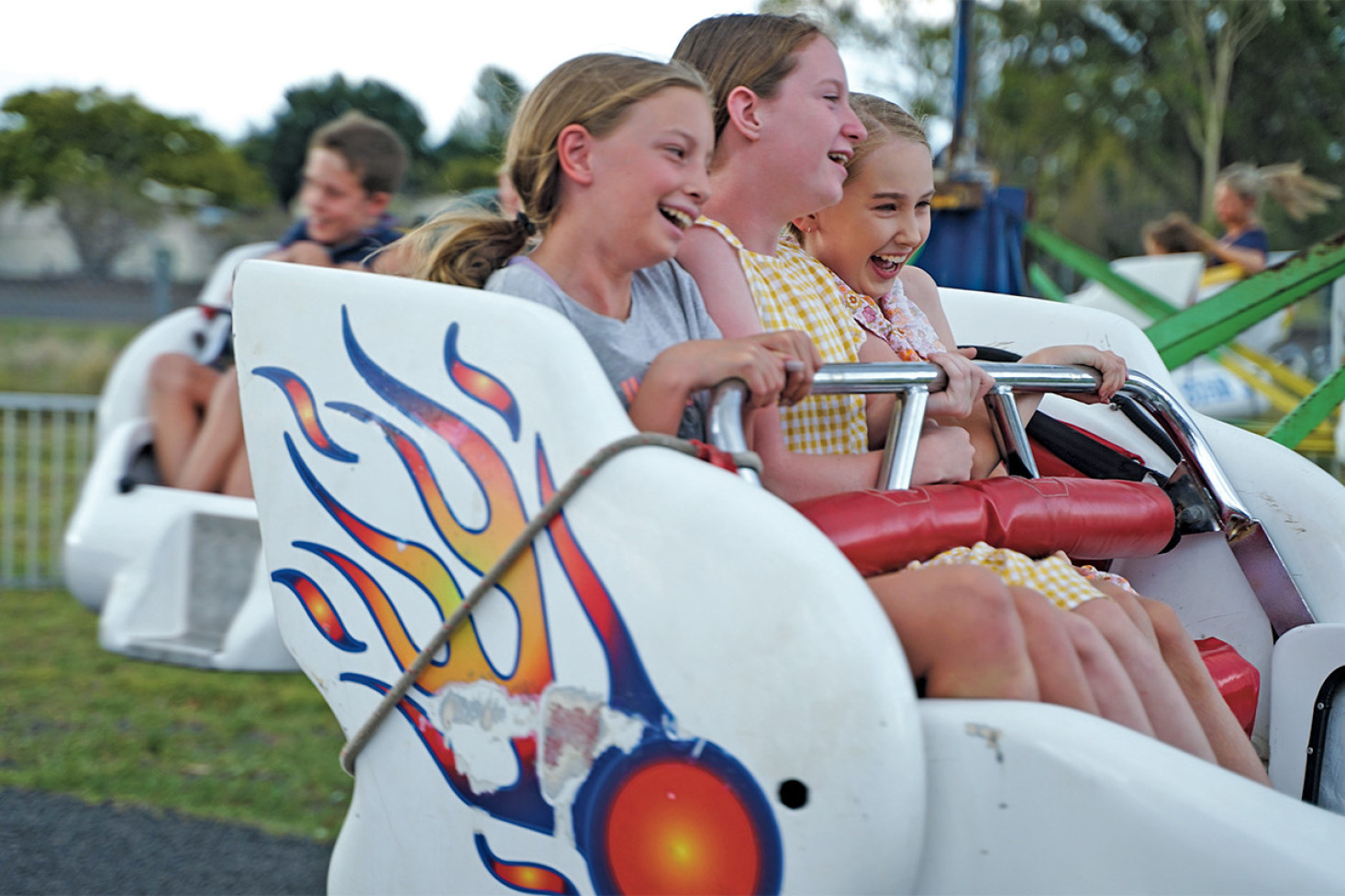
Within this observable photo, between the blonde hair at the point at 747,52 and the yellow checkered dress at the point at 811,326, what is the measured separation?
18 cm

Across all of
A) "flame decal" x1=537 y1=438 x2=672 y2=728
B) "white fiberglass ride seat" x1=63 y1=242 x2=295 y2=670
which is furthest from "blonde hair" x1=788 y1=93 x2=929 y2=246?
"white fiberglass ride seat" x1=63 y1=242 x2=295 y2=670

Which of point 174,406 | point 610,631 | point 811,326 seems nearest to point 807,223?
point 811,326

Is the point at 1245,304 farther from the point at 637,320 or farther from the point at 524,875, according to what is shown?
the point at 524,875

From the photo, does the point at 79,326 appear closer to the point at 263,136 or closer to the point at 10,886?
the point at 10,886

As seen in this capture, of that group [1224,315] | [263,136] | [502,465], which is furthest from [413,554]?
[263,136]

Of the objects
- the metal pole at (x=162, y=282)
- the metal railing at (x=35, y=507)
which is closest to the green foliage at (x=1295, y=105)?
the metal railing at (x=35, y=507)

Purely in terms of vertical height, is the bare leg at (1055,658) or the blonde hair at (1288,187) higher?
the blonde hair at (1288,187)

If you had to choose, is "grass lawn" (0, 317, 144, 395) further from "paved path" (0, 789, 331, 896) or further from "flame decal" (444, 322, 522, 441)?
"flame decal" (444, 322, 522, 441)

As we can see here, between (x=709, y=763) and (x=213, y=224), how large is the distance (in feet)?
33.8

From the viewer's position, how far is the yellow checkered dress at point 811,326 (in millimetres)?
1530

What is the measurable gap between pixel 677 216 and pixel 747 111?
0.26m

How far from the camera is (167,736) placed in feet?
9.37

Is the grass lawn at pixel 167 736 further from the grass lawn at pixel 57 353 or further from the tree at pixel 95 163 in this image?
the tree at pixel 95 163

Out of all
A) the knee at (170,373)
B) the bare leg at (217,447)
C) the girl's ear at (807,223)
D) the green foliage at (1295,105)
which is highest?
→ the green foliage at (1295,105)
